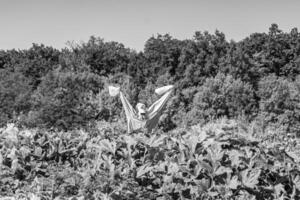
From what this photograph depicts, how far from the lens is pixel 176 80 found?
1458 inches

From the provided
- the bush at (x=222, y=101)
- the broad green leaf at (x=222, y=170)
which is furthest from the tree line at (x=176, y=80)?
the broad green leaf at (x=222, y=170)

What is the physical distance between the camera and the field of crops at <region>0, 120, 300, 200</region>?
3057 millimetres

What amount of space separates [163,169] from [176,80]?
111 ft

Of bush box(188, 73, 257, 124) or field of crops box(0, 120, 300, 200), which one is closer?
field of crops box(0, 120, 300, 200)

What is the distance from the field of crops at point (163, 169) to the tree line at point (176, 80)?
19.3m

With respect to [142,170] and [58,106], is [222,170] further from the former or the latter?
[58,106]

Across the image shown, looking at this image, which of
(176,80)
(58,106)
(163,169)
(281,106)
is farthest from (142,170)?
(176,80)

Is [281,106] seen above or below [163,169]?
below

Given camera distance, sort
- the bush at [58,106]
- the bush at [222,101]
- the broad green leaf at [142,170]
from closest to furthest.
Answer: the broad green leaf at [142,170] < the bush at [58,106] < the bush at [222,101]

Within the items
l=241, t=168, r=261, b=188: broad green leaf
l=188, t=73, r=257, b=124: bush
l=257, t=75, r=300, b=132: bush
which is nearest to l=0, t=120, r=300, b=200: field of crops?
l=241, t=168, r=261, b=188: broad green leaf

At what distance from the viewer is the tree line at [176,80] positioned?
26.9m

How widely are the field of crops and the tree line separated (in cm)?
1931

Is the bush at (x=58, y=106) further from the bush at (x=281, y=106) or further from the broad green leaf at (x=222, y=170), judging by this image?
the broad green leaf at (x=222, y=170)

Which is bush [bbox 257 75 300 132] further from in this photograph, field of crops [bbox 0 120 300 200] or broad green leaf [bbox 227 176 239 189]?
broad green leaf [bbox 227 176 239 189]
